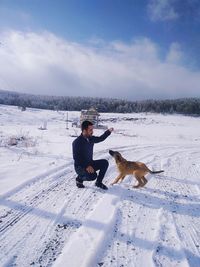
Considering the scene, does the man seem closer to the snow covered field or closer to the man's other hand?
the man's other hand

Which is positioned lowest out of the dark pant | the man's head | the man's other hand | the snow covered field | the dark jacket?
the snow covered field

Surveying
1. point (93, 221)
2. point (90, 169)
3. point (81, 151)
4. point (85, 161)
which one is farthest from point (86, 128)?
point (93, 221)

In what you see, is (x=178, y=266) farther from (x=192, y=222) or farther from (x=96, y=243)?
(x=192, y=222)

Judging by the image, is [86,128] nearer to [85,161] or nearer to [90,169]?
[85,161]

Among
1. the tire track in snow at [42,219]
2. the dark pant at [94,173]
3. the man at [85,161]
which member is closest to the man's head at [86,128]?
the man at [85,161]

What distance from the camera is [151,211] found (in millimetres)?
5336

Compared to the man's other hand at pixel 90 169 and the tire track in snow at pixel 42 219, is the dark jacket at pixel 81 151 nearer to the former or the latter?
the man's other hand at pixel 90 169

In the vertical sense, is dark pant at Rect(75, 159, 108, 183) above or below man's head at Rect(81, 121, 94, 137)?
below

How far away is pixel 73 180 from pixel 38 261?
3683 millimetres

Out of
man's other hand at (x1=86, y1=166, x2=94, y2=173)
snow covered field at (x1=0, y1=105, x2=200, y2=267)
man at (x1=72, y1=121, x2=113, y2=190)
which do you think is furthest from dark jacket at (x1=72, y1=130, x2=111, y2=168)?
snow covered field at (x1=0, y1=105, x2=200, y2=267)

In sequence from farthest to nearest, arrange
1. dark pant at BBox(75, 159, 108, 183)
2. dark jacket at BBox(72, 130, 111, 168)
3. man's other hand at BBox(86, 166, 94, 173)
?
dark jacket at BBox(72, 130, 111, 168), dark pant at BBox(75, 159, 108, 183), man's other hand at BBox(86, 166, 94, 173)

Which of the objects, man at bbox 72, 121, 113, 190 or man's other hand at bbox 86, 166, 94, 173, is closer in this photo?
man's other hand at bbox 86, 166, 94, 173

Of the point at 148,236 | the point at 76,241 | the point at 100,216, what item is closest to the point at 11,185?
the point at 100,216

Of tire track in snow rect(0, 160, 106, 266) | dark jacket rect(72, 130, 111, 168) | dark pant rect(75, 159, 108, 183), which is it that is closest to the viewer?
tire track in snow rect(0, 160, 106, 266)
